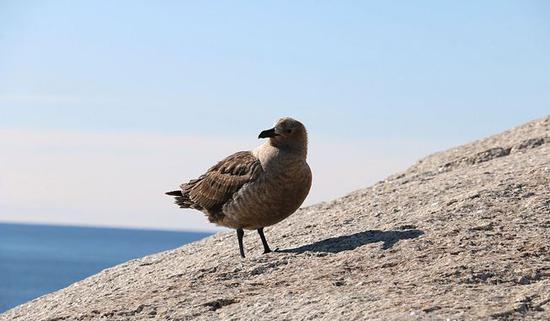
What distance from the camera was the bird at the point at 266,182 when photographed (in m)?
12.5

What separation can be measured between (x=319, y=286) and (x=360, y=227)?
2.65 metres

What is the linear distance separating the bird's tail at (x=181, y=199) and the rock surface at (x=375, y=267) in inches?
23.7

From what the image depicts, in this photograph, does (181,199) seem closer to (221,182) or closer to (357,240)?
(221,182)

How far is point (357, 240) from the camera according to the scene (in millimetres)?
12148

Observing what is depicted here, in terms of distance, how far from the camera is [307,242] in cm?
1289

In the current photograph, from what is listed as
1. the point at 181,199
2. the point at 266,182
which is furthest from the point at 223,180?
the point at 181,199

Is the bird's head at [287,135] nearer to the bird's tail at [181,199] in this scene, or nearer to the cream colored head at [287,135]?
the cream colored head at [287,135]

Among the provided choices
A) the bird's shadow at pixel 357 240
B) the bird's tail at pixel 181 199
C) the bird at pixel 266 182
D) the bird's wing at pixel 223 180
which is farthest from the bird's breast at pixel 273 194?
the bird's tail at pixel 181 199

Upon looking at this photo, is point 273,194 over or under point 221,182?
under

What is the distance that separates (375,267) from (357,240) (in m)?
1.23

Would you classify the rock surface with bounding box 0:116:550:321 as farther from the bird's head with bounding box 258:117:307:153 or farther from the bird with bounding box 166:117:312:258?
the bird's head with bounding box 258:117:307:153

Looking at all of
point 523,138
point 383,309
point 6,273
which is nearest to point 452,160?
point 523,138

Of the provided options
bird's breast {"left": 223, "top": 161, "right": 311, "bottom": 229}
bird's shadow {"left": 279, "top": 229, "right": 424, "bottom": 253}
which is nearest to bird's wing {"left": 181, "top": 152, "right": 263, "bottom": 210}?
bird's breast {"left": 223, "top": 161, "right": 311, "bottom": 229}

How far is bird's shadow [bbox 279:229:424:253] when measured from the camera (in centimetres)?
1180
